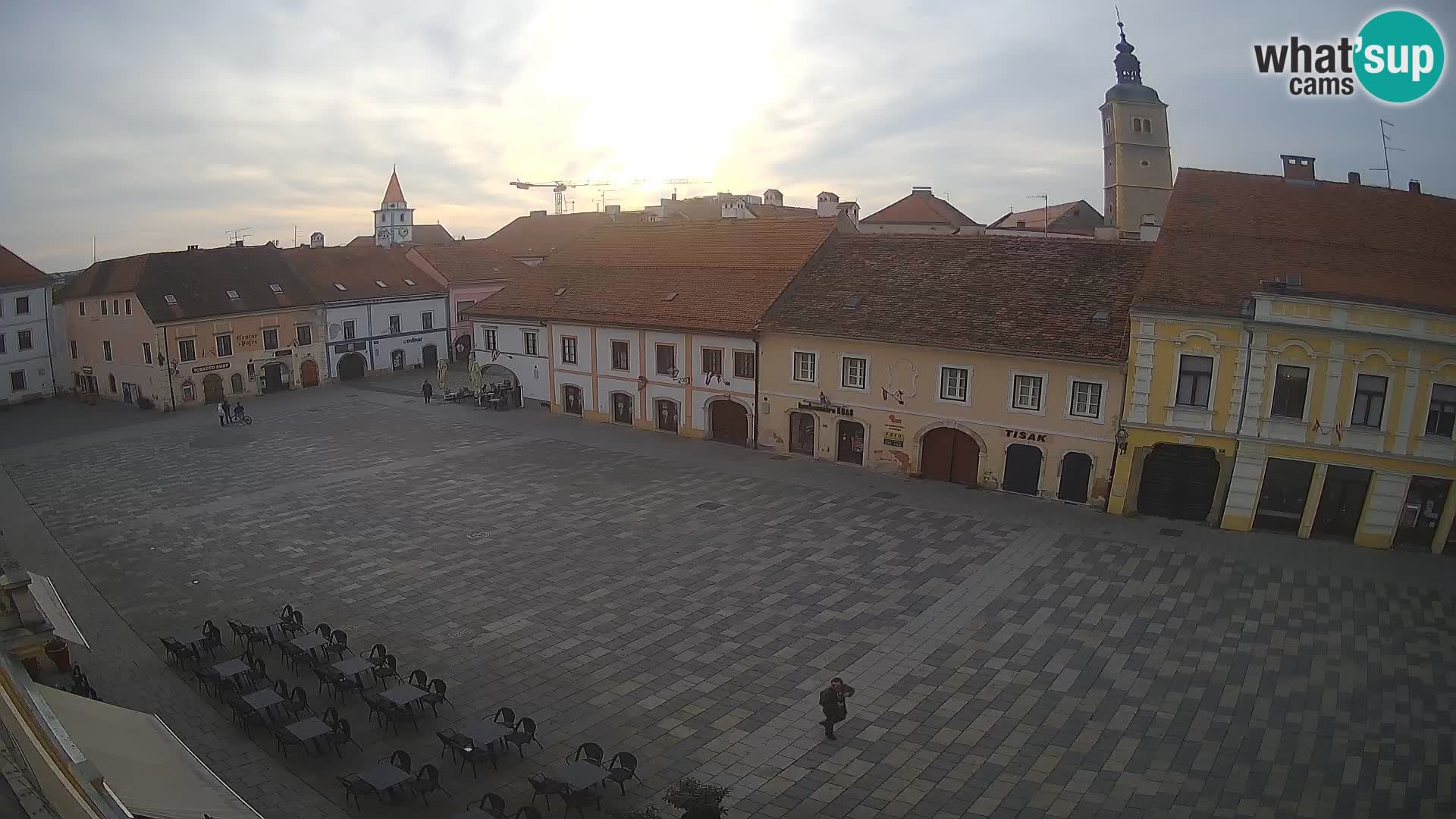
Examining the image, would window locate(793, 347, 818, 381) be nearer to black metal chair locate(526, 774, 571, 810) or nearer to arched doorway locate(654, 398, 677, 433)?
arched doorway locate(654, 398, 677, 433)

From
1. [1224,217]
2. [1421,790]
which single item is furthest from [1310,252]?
[1421,790]

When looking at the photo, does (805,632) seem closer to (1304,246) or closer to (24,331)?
(1304,246)

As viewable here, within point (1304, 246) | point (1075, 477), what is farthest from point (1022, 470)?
point (1304, 246)

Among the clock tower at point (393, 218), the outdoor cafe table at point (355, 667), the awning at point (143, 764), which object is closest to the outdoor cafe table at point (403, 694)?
the outdoor cafe table at point (355, 667)

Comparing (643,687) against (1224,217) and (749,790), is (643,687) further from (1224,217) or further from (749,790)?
(1224,217)

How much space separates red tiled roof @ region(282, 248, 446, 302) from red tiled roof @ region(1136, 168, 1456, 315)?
47000 millimetres

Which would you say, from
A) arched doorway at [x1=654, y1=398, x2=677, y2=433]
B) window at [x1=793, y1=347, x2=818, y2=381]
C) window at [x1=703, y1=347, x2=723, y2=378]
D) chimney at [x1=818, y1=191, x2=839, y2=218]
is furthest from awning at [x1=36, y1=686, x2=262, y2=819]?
chimney at [x1=818, y1=191, x2=839, y2=218]

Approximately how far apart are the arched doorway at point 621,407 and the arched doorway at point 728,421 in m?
5.00

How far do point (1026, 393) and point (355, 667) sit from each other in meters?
22.1

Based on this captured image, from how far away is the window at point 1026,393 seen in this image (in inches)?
1211

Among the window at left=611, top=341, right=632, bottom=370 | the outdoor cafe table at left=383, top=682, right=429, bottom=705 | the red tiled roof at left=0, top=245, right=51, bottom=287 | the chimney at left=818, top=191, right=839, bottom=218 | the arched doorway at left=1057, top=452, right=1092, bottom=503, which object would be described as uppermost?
the chimney at left=818, top=191, right=839, bottom=218

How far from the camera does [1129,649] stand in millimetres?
20375

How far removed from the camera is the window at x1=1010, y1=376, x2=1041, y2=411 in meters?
30.8

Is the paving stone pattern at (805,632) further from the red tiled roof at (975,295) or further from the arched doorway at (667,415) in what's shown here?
the arched doorway at (667,415)
